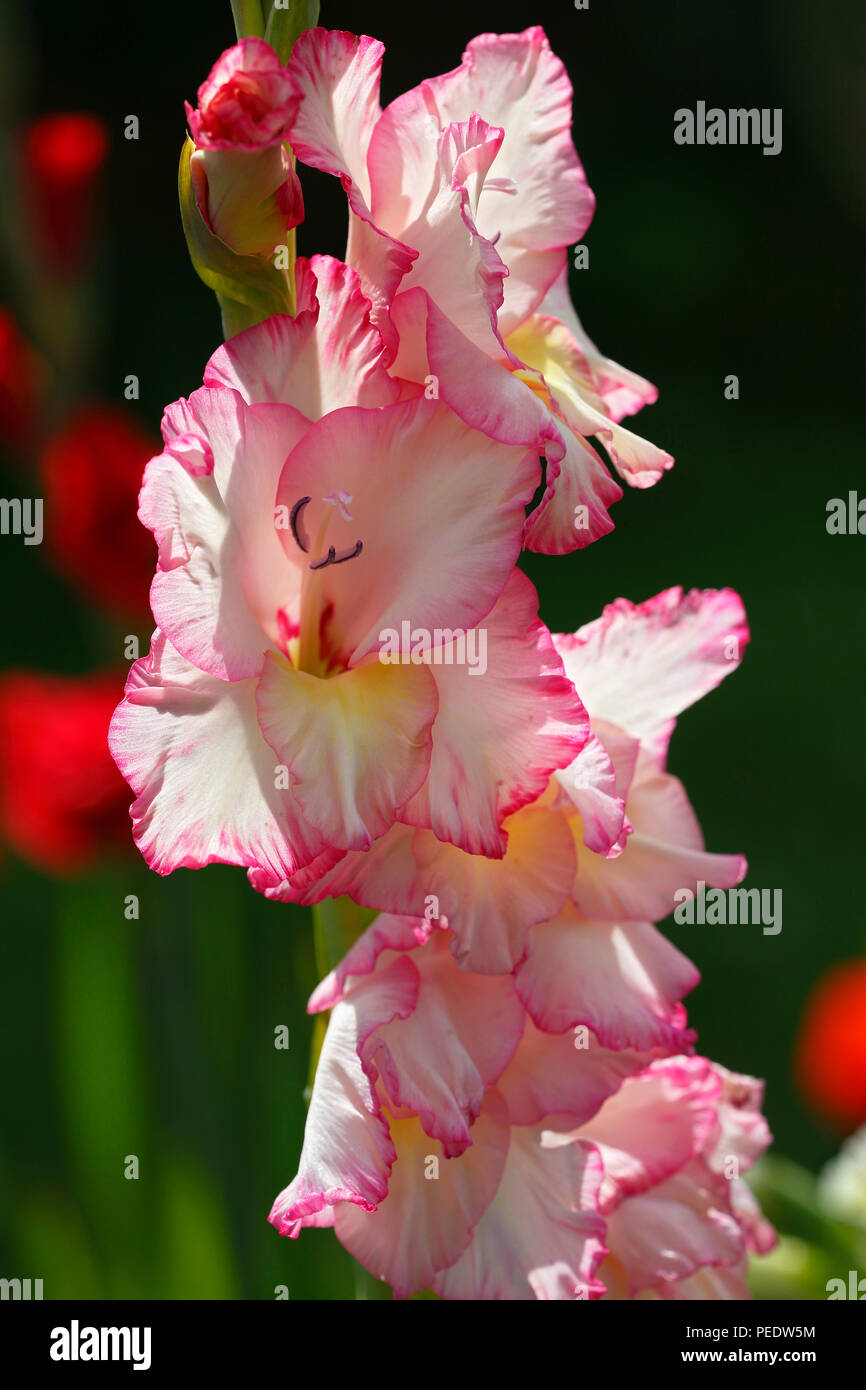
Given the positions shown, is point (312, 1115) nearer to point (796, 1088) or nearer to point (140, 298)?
point (796, 1088)

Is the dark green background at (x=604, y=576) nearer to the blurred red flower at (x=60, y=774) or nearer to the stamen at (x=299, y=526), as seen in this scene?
the blurred red flower at (x=60, y=774)

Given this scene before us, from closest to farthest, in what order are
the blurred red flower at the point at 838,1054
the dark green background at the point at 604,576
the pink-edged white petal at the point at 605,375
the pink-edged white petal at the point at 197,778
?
1. the pink-edged white petal at the point at 197,778
2. the pink-edged white petal at the point at 605,375
3. the dark green background at the point at 604,576
4. the blurred red flower at the point at 838,1054

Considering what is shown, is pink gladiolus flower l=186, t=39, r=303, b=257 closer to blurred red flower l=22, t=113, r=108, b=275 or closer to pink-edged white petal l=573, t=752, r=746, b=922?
pink-edged white petal l=573, t=752, r=746, b=922

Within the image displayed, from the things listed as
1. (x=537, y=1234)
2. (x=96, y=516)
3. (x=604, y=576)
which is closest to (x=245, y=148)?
(x=537, y=1234)

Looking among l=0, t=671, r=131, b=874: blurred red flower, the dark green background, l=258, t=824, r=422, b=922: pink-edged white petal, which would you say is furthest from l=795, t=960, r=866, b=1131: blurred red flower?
l=258, t=824, r=422, b=922: pink-edged white petal

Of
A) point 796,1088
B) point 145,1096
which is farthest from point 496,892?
point 796,1088

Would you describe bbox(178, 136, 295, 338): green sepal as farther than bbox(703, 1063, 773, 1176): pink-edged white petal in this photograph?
No

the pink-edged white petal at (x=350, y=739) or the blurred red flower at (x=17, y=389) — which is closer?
the pink-edged white petal at (x=350, y=739)

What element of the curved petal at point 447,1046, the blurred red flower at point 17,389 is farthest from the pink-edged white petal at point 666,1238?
the blurred red flower at point 17,389
